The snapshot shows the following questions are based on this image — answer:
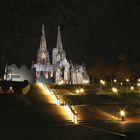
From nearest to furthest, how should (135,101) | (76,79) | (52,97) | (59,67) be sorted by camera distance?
(135,101)
(52,97)
(76,79)
(59,67)

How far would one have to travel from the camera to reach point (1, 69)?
100375 mm

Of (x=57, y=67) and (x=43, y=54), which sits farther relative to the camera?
(x=43, y=54)

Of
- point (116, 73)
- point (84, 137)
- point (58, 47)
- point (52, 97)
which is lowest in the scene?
point (84, 137)

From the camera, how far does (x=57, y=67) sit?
146m

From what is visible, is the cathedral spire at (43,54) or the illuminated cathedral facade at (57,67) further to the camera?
the cathedral spire at (43,54)

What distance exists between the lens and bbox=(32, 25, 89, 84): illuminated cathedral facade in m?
120

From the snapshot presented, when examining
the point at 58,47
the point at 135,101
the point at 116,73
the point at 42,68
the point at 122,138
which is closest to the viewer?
the point at 122,138

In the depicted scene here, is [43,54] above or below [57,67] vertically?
above

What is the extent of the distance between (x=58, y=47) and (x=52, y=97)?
398 feet

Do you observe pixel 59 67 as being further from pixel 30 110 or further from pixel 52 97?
pixel 30 110

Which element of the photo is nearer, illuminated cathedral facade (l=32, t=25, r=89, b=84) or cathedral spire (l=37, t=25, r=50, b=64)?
illuminated cathedral facade (l=32, t=25, r=89, b=84)

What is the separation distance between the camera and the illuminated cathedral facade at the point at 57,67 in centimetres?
12044

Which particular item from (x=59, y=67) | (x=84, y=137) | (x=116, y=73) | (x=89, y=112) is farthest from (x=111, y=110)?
(x=59, y=67)

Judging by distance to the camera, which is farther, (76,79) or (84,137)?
(76,79)
